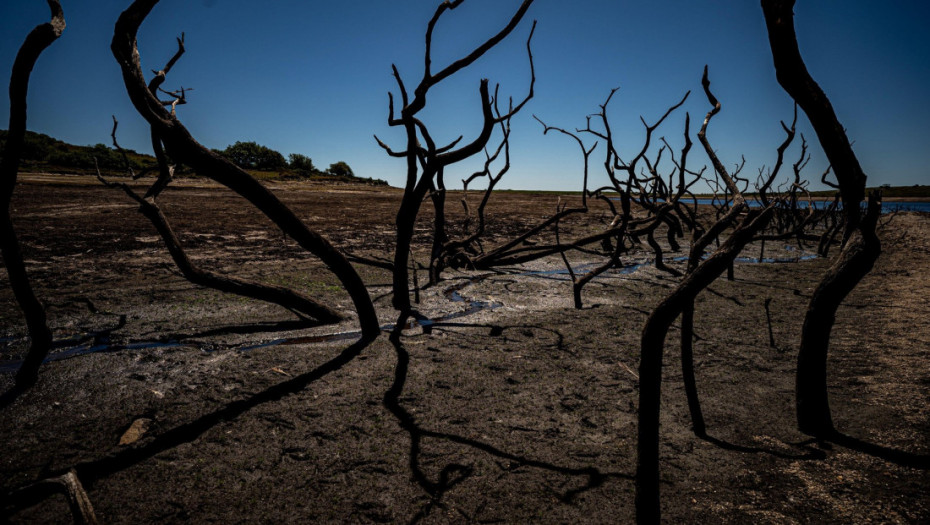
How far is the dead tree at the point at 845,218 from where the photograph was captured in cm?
189

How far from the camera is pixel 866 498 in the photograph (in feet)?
6.57

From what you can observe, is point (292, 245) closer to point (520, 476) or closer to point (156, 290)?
point (156, 290)

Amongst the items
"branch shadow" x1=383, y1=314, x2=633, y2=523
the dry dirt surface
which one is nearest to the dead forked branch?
the dry dirt surface

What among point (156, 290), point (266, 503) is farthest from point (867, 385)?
point (156, 290)

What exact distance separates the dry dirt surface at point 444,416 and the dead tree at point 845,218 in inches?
10.5

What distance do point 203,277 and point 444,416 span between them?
10.1 feet

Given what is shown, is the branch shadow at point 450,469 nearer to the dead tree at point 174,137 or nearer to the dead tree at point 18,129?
the dead tree at point 174,137

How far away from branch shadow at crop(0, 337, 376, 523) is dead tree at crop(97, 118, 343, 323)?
1248 mm

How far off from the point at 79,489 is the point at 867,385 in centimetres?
487

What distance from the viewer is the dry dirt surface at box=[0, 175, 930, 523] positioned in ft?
6.66

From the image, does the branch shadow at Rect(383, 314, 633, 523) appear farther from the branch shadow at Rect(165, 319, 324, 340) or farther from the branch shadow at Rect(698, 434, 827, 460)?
the branch shadow at Rect(165, 319, 324, 340)

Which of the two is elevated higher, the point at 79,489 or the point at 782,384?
the point at 79,489

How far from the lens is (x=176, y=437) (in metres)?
2.48

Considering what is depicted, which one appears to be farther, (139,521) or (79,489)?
(139,521)
